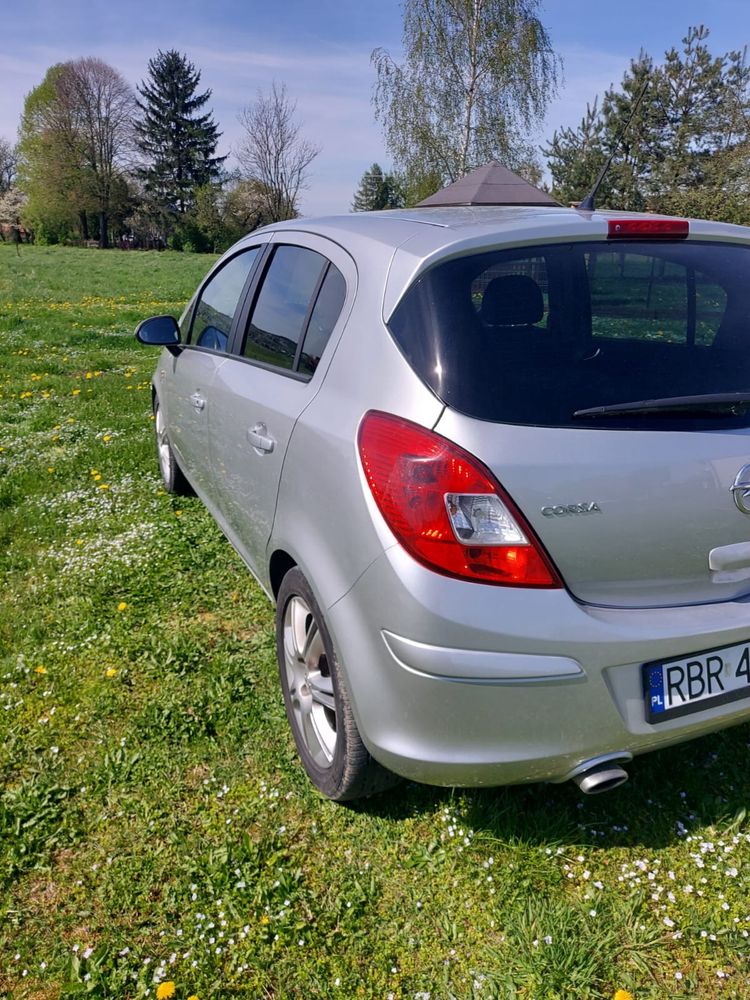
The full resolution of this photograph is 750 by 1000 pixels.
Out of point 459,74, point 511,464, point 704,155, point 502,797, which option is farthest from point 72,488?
point 704,155

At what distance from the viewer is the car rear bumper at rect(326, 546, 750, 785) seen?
177 cm

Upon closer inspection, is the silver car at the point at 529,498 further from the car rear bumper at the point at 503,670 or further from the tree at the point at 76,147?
the tree at the point at 76,147

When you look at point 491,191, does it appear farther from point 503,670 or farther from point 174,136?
point 174,136

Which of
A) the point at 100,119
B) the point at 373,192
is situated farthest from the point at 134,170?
the point at 373,192

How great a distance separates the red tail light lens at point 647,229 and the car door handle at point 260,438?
3.96 ft

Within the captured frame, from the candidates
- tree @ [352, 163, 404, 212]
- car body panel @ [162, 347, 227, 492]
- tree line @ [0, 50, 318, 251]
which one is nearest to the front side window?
car body panel @ [162, 347, 227, 492]

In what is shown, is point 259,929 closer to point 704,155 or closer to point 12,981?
point 12,981

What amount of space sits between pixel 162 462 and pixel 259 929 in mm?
3702

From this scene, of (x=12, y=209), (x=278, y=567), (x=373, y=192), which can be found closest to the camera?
(x=278, y=567)

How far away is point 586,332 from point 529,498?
63 centimetres

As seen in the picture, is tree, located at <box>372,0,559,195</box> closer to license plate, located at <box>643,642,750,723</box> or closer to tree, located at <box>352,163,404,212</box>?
license plate, located at <box>643,642,750,723</box>

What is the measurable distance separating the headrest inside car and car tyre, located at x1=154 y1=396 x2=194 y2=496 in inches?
120

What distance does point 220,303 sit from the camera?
3.73 meters

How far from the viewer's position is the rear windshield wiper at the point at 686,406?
1.86 m
